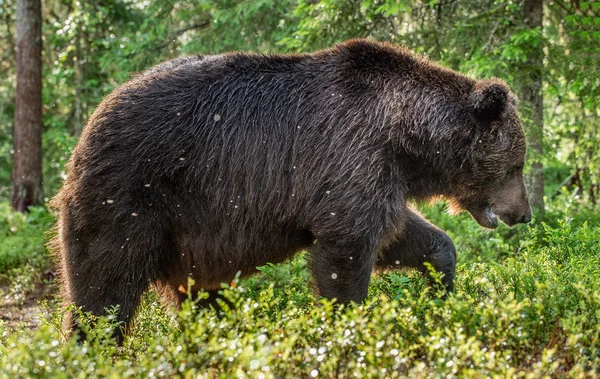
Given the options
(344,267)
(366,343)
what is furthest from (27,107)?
(366,343)

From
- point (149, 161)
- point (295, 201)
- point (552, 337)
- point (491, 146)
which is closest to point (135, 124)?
point (149, 161)

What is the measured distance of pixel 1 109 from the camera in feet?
63.6

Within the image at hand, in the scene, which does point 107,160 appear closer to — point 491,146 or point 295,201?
point 295,201

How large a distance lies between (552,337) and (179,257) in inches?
105

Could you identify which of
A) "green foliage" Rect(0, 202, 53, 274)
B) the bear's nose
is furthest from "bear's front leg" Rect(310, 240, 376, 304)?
"green foliage" Rect(0, 202, 53, 274)

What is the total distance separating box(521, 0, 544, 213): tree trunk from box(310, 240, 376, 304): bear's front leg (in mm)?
4065

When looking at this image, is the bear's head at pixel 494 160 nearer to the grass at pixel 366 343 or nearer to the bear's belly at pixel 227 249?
the grass at pixel 366 343

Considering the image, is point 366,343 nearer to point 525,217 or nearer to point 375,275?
point 375,275

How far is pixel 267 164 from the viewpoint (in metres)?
5.45

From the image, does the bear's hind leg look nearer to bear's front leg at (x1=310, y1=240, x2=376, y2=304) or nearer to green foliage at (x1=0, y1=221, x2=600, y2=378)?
green foliage at (x1=0, y1=221, x2=600, y2=378)

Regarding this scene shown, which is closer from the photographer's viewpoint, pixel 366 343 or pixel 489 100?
pixel 366 343

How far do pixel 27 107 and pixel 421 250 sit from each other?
1075 cm

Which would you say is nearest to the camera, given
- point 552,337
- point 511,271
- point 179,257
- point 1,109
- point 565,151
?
point 552,337

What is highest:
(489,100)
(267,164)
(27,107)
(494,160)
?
(489,100)
